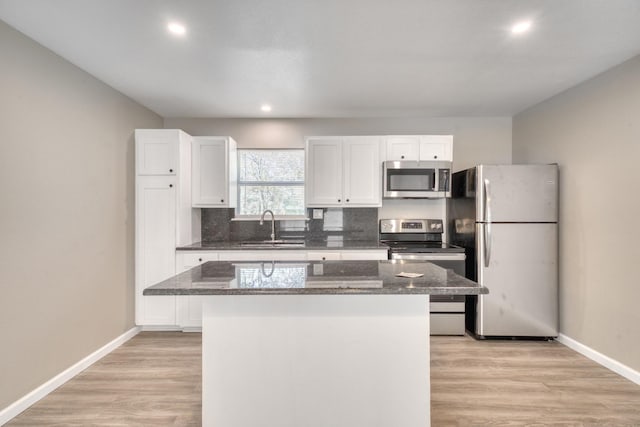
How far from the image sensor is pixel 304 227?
13.8 ft

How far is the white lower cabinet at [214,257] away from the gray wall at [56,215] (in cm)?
53

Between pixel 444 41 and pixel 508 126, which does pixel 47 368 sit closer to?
pixel 444 41

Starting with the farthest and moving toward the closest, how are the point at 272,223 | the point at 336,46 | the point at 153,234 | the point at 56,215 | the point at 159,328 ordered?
the point at 272,223
the point at 159,328
the point at 153,234
the point at 56,215
the point at 336,46

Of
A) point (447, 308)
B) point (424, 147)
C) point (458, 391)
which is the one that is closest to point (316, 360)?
point (458, 391)

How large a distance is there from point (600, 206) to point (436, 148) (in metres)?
1.62

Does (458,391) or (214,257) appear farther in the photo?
(214,257)

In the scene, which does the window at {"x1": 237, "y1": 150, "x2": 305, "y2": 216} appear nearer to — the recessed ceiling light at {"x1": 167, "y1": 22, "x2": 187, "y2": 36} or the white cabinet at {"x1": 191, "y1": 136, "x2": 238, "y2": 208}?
the white cabinet at {"x1": 191, "y1": 136, "x2": 238, "y2": 208}

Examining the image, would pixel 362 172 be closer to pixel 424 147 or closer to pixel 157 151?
pixel 424 147

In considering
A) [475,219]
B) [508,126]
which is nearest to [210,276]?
[475,219]

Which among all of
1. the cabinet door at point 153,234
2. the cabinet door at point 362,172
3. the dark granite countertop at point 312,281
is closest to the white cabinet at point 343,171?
the cabinet door at point 362,172

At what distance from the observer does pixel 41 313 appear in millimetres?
2342

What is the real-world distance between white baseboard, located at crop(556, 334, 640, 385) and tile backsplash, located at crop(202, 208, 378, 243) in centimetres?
217

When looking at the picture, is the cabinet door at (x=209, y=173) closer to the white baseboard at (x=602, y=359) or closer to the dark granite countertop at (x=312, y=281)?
the dark granite countertop at (x=312, y=281)

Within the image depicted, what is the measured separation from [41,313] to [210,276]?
60.0 inches
